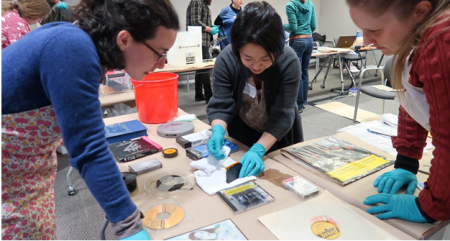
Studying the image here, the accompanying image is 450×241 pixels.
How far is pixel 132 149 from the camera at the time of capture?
1216mm

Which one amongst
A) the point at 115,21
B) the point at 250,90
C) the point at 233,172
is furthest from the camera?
the point at 250,90

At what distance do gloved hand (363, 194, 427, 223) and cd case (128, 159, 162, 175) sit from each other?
2.50 ft

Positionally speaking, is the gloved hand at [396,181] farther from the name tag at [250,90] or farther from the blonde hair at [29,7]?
the blonde hair at [29,7]

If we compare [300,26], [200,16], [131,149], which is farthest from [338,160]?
[200,16]

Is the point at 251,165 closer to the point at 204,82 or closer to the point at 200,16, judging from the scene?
the point at 204,82

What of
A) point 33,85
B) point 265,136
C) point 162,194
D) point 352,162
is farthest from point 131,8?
point 352,162

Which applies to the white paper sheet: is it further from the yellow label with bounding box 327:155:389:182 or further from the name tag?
the name tag

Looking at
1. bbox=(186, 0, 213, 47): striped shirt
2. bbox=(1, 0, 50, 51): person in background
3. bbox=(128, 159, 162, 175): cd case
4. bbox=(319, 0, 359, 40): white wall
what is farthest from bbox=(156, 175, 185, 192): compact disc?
bbox=(319, 0, 359, 40): white wall

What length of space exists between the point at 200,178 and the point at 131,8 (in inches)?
24.1

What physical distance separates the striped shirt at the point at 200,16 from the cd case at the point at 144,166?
3315mm

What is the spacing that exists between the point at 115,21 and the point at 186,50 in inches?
97.9

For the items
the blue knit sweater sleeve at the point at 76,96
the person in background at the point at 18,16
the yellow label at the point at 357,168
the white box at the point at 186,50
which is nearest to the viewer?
the blue knit sweater sleeve at the point at 76,96

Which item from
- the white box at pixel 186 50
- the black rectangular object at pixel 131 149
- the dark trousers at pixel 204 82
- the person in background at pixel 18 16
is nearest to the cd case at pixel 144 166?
the black rectangular object at pixel 131 149

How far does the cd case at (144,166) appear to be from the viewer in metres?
1.06
